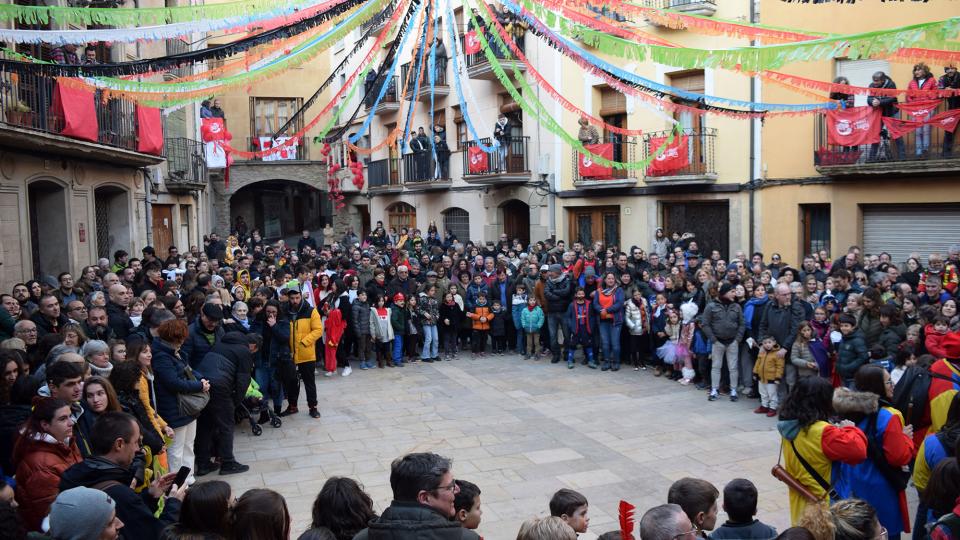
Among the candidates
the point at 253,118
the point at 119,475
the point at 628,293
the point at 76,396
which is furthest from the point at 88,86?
the point at 253,118

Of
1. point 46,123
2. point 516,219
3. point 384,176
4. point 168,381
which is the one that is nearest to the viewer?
point 168,381

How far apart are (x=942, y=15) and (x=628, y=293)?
7656 millimetres

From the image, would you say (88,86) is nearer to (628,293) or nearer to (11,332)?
(11,332)

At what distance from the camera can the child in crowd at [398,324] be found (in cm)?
1299

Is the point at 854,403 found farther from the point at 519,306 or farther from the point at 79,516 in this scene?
the point at 519,306

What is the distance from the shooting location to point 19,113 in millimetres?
11398

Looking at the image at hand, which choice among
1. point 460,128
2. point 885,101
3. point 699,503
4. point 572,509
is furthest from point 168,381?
point 460,128

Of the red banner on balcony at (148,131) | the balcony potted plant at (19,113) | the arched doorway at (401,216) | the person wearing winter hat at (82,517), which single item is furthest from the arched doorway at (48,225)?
the arched doorway at (401,216)

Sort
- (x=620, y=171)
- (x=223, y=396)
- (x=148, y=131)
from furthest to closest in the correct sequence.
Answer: (x=620, y=171) < (x=148, y=131) < (x=223, y=396)

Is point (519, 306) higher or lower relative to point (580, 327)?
higher

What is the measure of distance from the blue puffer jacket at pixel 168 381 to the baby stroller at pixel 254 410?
2051mm

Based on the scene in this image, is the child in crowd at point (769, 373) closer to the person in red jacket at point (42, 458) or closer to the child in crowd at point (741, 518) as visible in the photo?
the child in crowd at point (741, 518)

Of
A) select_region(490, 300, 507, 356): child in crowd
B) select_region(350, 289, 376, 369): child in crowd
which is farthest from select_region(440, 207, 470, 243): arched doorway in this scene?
select_region(350, 289, 376, 369): child in crowd

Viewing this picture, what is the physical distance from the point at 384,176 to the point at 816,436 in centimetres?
2639
